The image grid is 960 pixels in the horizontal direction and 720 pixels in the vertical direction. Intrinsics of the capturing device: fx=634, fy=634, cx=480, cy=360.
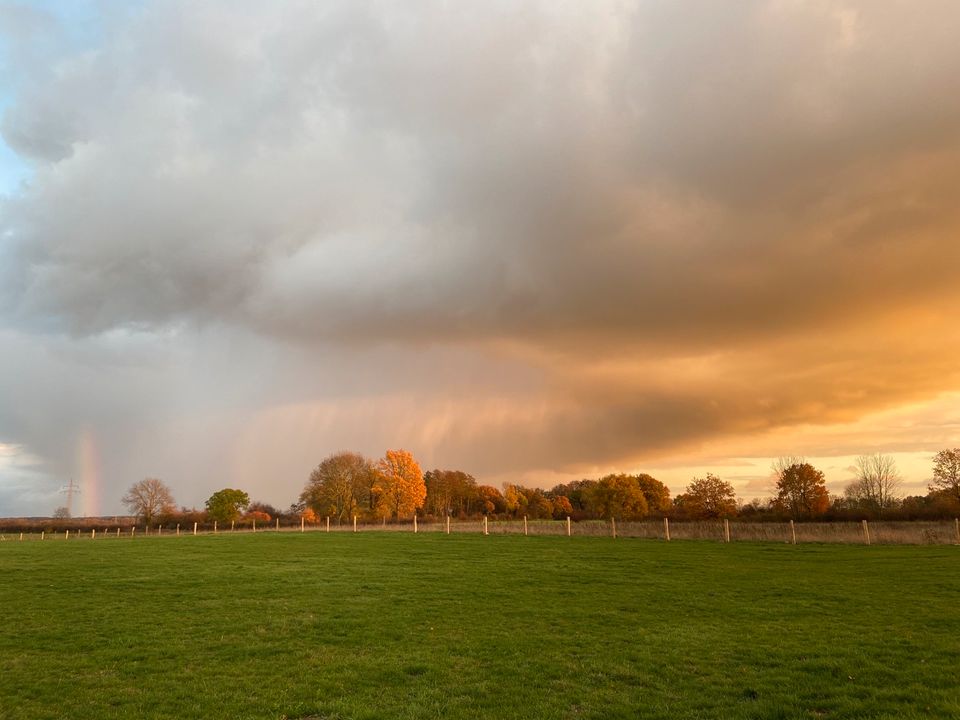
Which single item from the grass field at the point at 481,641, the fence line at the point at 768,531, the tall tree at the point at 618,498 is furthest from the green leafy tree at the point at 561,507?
the grass field at the point at 481,641

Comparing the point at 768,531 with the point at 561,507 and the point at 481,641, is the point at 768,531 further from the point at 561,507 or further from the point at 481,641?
the point at 561,507

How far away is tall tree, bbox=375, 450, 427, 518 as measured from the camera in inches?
3784

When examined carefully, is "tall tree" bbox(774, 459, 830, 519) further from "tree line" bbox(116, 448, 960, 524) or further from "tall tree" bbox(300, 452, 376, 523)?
"tall tree" bbox(300, 452, 376, 523)

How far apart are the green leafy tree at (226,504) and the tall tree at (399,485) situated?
23158 mm

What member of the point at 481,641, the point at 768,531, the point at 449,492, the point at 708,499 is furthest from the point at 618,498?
the point at 481,641

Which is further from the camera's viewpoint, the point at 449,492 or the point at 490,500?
the point at 490,500

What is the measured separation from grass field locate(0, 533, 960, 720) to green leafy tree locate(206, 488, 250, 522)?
73479mm

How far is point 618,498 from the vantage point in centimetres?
10319

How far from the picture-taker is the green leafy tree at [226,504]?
322ft

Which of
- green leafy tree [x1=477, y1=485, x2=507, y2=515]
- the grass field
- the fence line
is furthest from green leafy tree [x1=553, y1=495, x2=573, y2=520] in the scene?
the grass field

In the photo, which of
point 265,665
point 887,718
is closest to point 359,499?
point 265,665

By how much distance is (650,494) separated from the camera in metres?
115

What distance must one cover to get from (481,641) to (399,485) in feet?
277

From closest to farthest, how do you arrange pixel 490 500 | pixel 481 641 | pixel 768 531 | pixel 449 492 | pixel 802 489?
pixel 481 641 < pixel 768 531 < pixel 802 489 < pixel 449 492 < pixel 490 500
